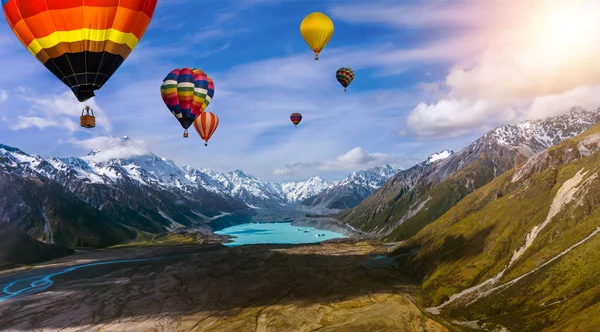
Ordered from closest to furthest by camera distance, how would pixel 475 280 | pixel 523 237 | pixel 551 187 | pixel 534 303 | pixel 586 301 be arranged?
1. pixel 586 301
2. pixel 534 303
3. pixel 475 280
4. pixel 523 237
5. pixel 551 187

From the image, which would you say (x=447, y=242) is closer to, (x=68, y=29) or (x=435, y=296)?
(x=435, y=296)

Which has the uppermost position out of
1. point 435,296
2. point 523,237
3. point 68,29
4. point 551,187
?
point 68,29

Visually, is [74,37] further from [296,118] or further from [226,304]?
[296,118]

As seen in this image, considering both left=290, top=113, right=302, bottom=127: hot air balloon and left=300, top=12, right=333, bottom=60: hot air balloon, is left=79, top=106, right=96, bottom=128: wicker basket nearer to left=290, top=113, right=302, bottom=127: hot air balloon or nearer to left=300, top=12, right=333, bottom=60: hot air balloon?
left=300, top=12, right=333, bottom=60: hot air balloon

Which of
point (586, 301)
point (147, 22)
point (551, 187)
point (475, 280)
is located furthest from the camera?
point (551, 187)

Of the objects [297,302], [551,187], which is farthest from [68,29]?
[551,187]

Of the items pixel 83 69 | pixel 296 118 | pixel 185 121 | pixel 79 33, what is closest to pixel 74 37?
pixel 79 33

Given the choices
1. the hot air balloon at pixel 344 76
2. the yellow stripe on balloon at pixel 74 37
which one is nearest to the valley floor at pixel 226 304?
the hot air balloon at pixel 344 76

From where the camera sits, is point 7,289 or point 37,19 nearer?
point 37,19
